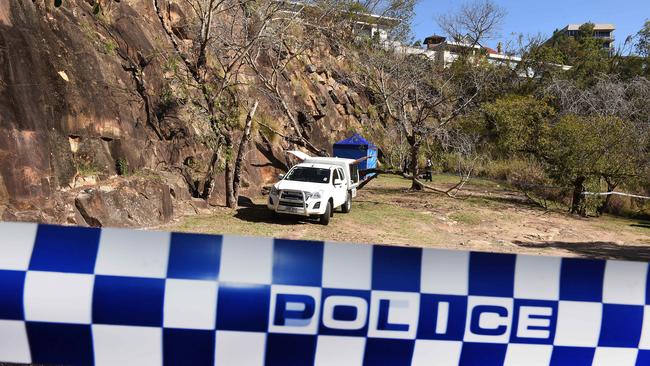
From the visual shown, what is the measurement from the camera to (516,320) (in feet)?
7.36

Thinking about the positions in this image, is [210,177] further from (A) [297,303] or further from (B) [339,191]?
(A) [297,303]

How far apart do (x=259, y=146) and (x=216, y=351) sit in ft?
61.3

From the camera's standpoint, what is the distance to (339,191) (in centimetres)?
1445

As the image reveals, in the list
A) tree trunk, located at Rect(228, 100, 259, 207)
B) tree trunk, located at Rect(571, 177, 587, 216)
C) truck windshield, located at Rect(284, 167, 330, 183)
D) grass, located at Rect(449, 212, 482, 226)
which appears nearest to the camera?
truck windshield, located at Rect(284, 167, 330, 183)

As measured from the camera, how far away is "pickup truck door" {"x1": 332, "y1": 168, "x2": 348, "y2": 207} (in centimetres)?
1408

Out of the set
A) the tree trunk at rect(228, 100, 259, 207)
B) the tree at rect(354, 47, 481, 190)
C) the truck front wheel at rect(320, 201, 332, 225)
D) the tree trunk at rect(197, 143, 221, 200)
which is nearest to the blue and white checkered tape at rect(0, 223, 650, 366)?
the truck front wheel at rect(320, 201, 332, 225)

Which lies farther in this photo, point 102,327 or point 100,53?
point 100,53

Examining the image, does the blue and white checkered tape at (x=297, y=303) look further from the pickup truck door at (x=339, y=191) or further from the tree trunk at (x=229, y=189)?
the tree trunk at (x=229, y=189)

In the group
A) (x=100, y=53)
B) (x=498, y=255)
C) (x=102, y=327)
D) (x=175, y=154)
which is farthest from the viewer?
(x=175, y=154)

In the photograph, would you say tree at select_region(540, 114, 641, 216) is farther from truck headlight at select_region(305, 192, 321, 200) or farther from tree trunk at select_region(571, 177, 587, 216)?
truck headlight at select_region(305, 192, 321, 200)

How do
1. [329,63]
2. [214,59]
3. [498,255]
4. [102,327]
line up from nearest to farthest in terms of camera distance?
[102,327] < [498,255] < [214,59] < [329,63]

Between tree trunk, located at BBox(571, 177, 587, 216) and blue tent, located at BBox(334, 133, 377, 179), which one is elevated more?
blue tent, located at BBox(334, 133, 377, 179)

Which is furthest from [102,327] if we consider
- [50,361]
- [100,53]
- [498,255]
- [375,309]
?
[100,53]

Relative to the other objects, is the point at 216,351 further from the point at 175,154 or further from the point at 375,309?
the point at 175,154
